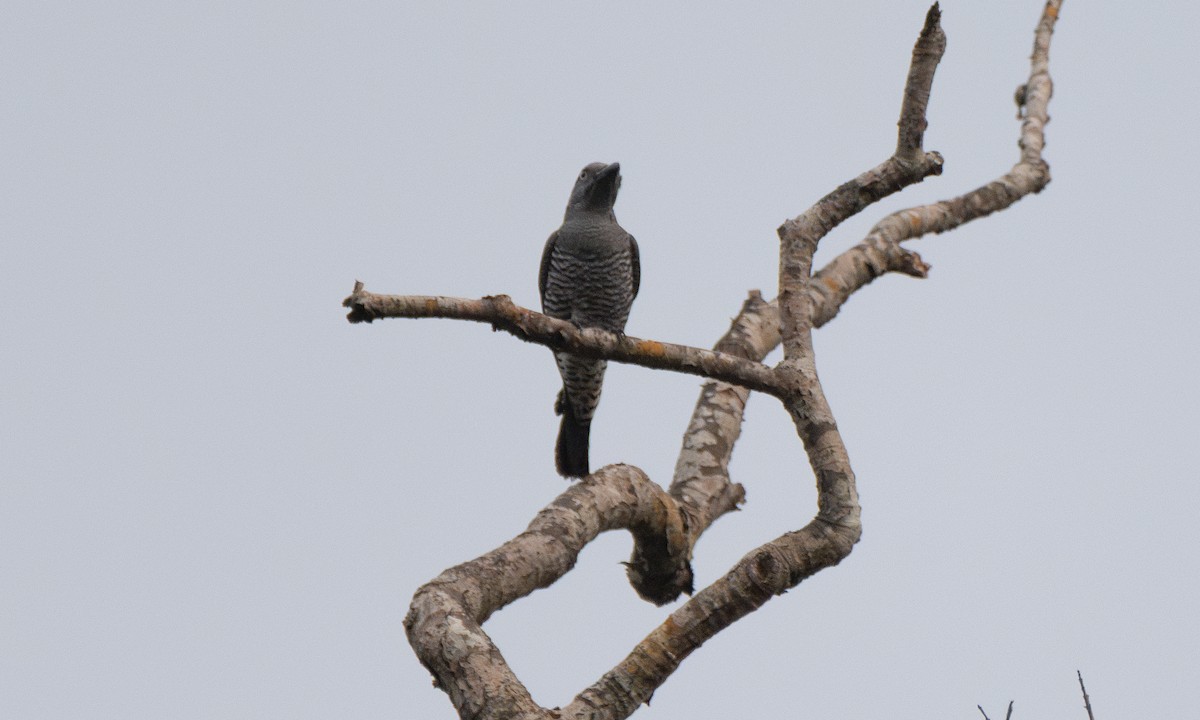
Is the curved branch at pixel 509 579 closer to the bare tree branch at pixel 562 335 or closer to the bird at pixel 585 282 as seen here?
the bare tree branch at pixel 562 335

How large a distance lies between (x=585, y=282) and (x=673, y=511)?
260cm

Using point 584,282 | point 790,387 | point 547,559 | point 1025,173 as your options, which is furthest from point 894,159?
point 1025,173

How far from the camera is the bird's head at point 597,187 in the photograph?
766cm

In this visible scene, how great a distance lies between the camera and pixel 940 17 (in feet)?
15.1

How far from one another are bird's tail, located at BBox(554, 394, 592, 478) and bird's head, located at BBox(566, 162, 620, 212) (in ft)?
4.06

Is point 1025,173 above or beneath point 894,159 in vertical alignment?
above

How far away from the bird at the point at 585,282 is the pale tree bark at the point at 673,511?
147cm

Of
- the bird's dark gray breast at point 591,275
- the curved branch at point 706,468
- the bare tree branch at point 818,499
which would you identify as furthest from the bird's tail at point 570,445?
the bare tree branch at point 818,499

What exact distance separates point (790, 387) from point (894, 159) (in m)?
1.08

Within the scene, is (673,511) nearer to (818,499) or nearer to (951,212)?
(818,499)

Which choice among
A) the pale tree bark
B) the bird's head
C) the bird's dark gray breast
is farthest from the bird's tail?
the pale tree bark

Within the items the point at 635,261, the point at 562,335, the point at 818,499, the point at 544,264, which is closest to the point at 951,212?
the point at 635,261

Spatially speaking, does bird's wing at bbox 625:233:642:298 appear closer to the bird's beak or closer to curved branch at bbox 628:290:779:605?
the bird's beak

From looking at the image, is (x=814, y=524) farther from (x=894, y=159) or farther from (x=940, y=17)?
(x=940, y=17)
